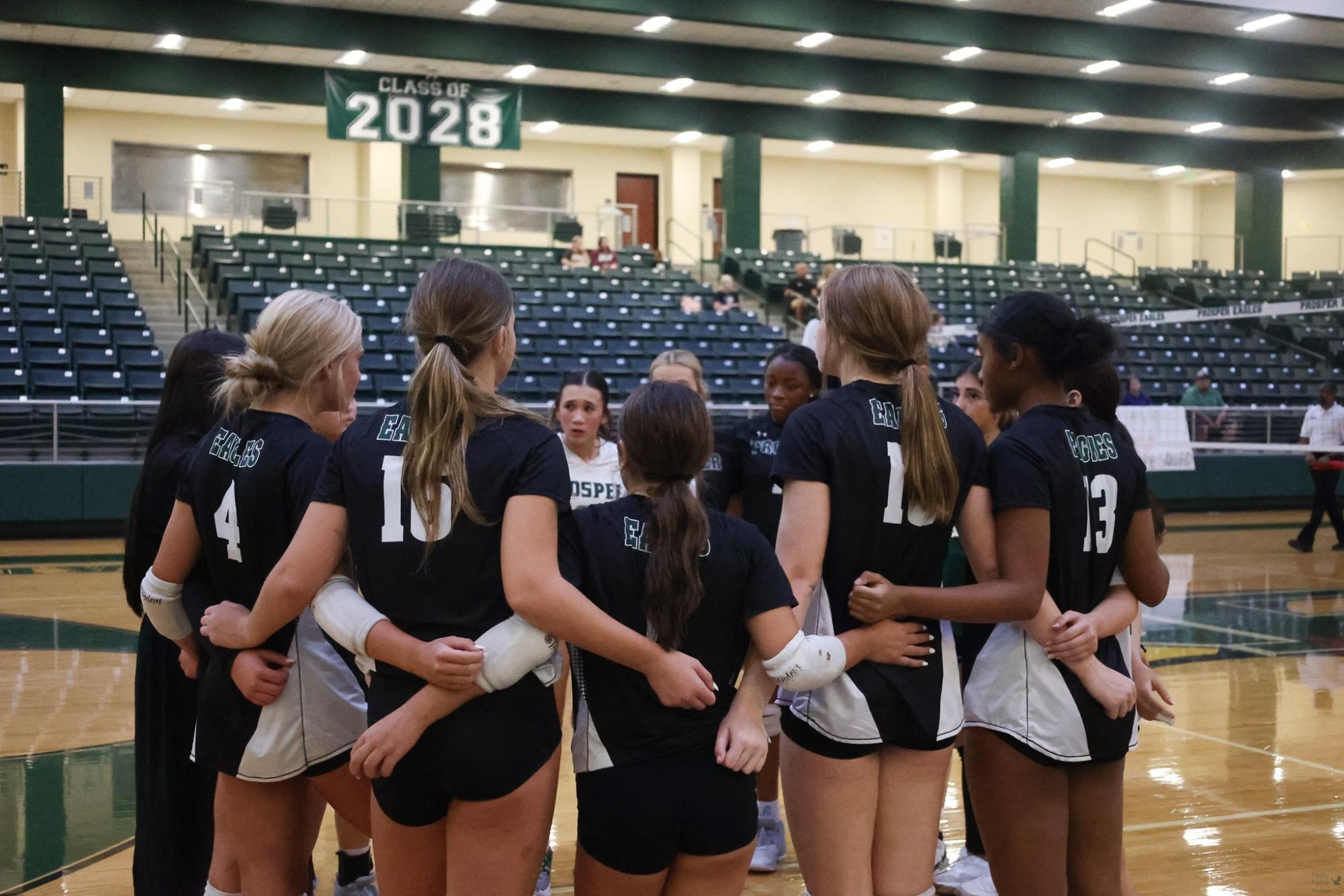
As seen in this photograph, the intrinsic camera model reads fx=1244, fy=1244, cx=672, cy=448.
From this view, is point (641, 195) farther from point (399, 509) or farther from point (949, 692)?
point (399, 509)

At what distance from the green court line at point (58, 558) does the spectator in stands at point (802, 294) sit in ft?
31.6

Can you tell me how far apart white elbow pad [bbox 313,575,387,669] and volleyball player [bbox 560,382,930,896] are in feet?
1.07

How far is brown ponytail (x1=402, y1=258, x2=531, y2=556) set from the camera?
1.94 m

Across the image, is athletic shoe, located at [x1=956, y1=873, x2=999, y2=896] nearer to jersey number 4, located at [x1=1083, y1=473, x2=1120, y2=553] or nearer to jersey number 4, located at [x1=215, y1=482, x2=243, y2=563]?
jersey number 4, located at [x1=1083, y1=473, x2=1120, y2=553]

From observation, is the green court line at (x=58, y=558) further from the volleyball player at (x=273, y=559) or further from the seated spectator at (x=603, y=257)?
the seated spectator at (x=603, y=257)

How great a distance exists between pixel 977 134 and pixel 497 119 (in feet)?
32.8

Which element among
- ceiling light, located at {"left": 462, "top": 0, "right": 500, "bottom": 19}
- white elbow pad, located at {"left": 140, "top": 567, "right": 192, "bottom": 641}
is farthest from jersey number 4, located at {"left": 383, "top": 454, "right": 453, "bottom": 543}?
ceiling light, located at {"left": 462, "top": 0, "right": 500, "bottom": 19}

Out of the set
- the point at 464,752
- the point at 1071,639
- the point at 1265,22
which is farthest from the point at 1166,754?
the point at 1265,22

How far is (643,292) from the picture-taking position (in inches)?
688

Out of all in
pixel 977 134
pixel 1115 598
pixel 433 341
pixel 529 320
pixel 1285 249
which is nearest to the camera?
pixel 433 341

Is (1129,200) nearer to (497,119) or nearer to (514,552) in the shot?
(497,119)

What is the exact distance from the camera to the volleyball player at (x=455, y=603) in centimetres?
A: 194

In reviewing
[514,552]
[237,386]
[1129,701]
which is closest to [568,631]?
[514,552]

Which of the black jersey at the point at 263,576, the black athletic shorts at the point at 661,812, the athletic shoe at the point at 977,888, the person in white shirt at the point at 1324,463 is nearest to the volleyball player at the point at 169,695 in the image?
the black jersey at the point at 263,576
